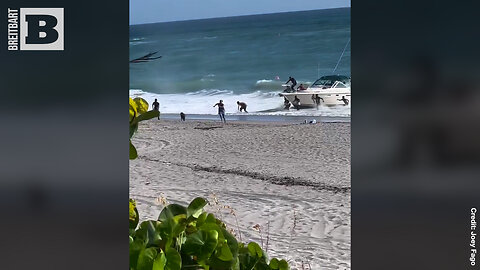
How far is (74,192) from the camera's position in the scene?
596 mm

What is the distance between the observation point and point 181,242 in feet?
2.29

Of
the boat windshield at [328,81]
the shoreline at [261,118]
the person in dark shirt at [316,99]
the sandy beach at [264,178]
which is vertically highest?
the boat windshield at [328,81]

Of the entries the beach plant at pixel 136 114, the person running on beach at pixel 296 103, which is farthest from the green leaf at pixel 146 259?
the person running on beach at pixel 296 103

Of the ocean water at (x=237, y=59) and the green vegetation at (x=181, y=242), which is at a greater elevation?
the ocean water at (x=237, y=59)

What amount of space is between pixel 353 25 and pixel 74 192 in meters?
0.30

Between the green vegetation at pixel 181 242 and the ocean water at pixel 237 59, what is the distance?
13.8 meters

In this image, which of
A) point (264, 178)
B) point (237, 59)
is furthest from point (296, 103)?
point (264, 178)

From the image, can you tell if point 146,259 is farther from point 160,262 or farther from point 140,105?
point 140,105

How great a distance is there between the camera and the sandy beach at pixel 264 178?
206 inches

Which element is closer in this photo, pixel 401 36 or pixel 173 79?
pixel 401 36

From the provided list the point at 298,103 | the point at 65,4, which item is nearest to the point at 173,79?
the point at 298,103

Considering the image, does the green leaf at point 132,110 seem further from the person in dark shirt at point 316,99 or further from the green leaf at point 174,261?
the person in dark shirt at point 316,99

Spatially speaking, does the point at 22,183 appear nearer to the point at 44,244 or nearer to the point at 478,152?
the point at 44,244

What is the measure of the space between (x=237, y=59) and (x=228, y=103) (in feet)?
12.8
